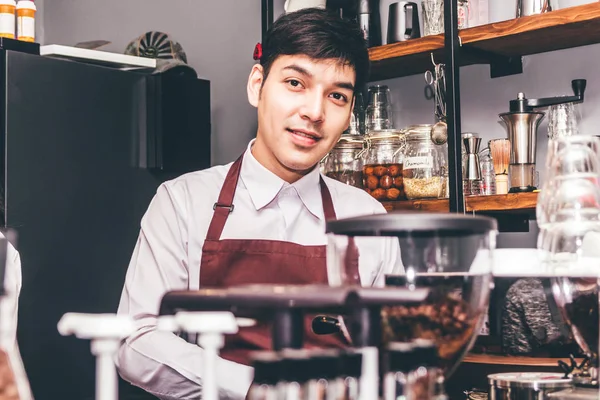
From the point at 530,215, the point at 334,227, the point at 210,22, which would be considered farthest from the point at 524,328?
the point at 210,22

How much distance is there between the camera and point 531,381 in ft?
3.51

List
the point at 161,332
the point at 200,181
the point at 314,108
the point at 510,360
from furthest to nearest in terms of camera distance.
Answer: the point at 510,360 → the point at 200,181 → the point at 314,108 → the point at 161,332

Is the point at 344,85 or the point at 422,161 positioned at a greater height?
the point at 344,85

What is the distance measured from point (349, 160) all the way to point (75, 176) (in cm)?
93

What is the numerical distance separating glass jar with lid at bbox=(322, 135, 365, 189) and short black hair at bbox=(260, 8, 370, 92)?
895 millimetres

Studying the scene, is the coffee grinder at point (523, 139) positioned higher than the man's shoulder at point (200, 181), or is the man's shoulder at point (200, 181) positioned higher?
the coffee grinder at point (523, 139)

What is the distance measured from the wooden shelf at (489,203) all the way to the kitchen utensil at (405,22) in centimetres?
55

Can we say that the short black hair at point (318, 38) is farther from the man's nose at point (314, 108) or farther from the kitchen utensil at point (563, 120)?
the kitchen utensil at point (563, 120)

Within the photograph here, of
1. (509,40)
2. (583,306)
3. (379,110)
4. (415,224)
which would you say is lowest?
(583,306)

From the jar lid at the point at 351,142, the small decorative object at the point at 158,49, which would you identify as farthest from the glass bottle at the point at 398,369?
the small decorative object at the point at 158,49

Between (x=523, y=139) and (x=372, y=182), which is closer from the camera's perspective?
(x=523, y=139)

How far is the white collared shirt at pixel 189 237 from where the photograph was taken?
1.59 meters

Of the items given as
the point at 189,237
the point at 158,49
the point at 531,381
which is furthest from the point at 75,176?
the point at 531,381

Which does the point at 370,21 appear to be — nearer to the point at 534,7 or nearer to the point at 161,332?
the point at 534,7
